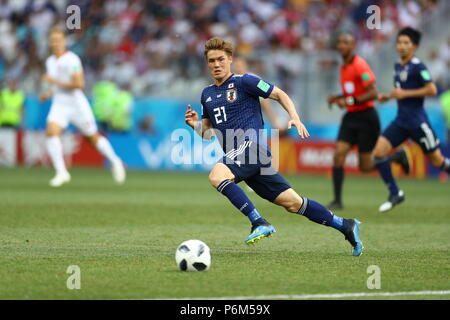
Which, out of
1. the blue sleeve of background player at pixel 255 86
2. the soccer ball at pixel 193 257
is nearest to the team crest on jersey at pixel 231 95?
the blue sleeve of background player at pixel 255 86

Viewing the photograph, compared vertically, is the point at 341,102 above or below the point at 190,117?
above

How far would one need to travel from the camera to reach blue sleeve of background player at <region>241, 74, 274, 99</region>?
8.24 meters

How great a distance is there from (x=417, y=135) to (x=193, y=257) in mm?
6507

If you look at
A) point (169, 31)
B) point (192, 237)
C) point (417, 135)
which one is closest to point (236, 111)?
point (192, 237)

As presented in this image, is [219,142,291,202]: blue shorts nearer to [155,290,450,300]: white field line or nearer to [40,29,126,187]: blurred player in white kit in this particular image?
[155,290,450,300]: white field line

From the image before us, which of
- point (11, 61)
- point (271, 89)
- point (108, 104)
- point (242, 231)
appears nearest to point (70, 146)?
point (108, 104)

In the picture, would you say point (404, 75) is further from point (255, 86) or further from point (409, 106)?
point (255, 86)

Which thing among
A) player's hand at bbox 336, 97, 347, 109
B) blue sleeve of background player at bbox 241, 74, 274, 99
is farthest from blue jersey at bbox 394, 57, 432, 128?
blue sleeve of background player at bbox 241, 74, 274, 99

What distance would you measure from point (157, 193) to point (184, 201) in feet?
5.39

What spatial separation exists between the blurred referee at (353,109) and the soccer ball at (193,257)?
20.3 ft

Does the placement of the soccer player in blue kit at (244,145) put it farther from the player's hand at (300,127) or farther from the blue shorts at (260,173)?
the player's hand at (300,127)

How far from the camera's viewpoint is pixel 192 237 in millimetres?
9781

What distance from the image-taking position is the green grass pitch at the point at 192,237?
6.56 m
